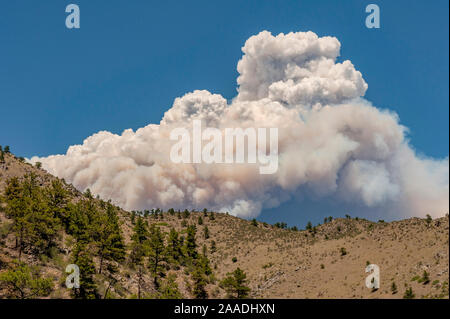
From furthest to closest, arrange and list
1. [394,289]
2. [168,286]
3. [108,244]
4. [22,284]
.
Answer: [168,286]
[108,244]
[394,289]
[22,284]

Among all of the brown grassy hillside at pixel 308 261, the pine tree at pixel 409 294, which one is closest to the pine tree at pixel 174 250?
the brown grassy hillside at pixel 308 261

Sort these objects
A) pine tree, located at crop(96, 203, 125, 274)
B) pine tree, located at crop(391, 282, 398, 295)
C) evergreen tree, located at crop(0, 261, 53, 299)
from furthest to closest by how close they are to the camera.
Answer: pine tree, located at crop(96, 203, 125, 274), pine tree, located at crop(391, 282, 398, 295), evergreen tree, located at crop(0, 261, 53, 299)

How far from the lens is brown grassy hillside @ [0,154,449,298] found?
79875 mm

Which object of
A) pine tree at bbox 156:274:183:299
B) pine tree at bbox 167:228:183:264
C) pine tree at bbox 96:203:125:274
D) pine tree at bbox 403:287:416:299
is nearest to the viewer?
pine tree at bbox 403:287:416:299

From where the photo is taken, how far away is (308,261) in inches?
4606

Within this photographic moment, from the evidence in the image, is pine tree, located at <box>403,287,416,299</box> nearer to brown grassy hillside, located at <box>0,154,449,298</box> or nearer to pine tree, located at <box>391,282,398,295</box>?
brown grassy hillside, located at <box>0,154,449,298</box>

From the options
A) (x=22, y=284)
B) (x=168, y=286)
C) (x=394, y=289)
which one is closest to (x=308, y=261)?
(x=394, y=289)

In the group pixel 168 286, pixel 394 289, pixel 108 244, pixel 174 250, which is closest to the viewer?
pixel 394 289

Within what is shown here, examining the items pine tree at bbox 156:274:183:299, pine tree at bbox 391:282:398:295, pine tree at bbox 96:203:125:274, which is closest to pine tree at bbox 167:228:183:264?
pine tree at bbox 156:274:183:299

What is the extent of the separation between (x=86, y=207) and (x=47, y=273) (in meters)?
41.0

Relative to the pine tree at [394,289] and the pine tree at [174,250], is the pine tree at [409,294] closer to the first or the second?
the pine tree at [394,289]

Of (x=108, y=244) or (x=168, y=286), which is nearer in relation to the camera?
(x=108, y=244)

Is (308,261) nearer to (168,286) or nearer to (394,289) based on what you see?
(394,289)
